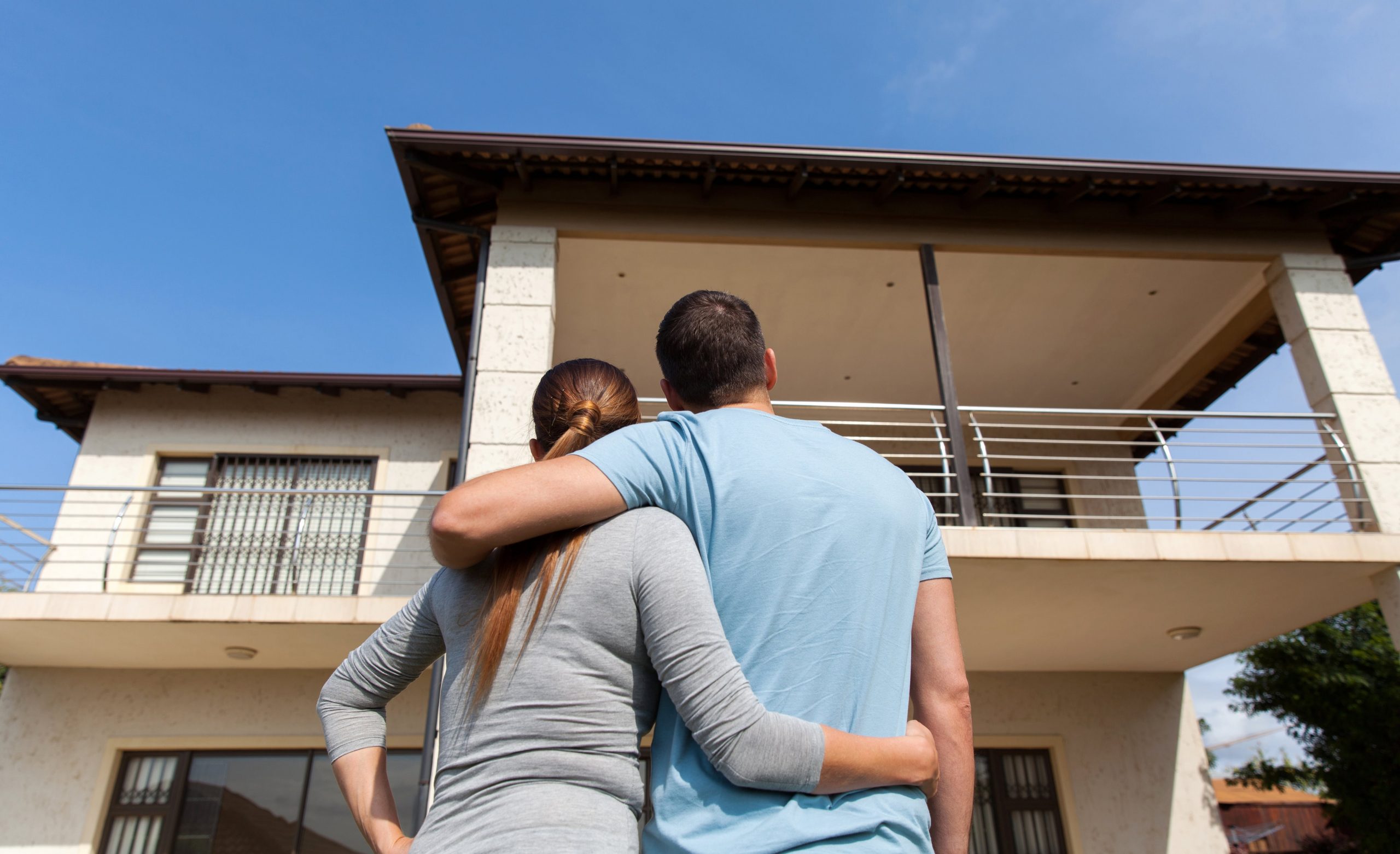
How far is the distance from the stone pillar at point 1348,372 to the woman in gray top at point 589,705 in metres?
7.15

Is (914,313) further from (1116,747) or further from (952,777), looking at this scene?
(952,777)

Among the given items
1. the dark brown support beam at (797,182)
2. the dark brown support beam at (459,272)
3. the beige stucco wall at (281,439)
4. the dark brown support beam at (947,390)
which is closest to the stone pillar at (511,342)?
the dark brown support beam at (459,272)

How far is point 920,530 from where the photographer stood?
136cm

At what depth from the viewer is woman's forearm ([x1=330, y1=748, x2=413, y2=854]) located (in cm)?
129

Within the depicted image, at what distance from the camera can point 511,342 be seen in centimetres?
658

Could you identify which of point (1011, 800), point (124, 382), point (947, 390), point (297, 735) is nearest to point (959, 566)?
point (947, 390)

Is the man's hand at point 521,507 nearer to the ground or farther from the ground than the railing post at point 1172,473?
nearer to the ground

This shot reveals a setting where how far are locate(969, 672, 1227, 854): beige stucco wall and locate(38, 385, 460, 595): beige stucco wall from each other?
649 cm

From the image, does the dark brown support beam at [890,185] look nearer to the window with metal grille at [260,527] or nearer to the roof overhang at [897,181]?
the roof overhang at [897,181]

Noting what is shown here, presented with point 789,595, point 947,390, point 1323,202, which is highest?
point 1323,202

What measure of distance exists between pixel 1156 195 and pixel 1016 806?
19.9 feet

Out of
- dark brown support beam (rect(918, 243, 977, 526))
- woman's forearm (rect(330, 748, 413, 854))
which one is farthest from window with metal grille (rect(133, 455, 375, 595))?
woman's forearm (rect(330, 748, 413, 854))

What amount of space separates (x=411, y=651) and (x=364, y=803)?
23cm

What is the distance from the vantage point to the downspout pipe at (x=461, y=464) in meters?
5.72
